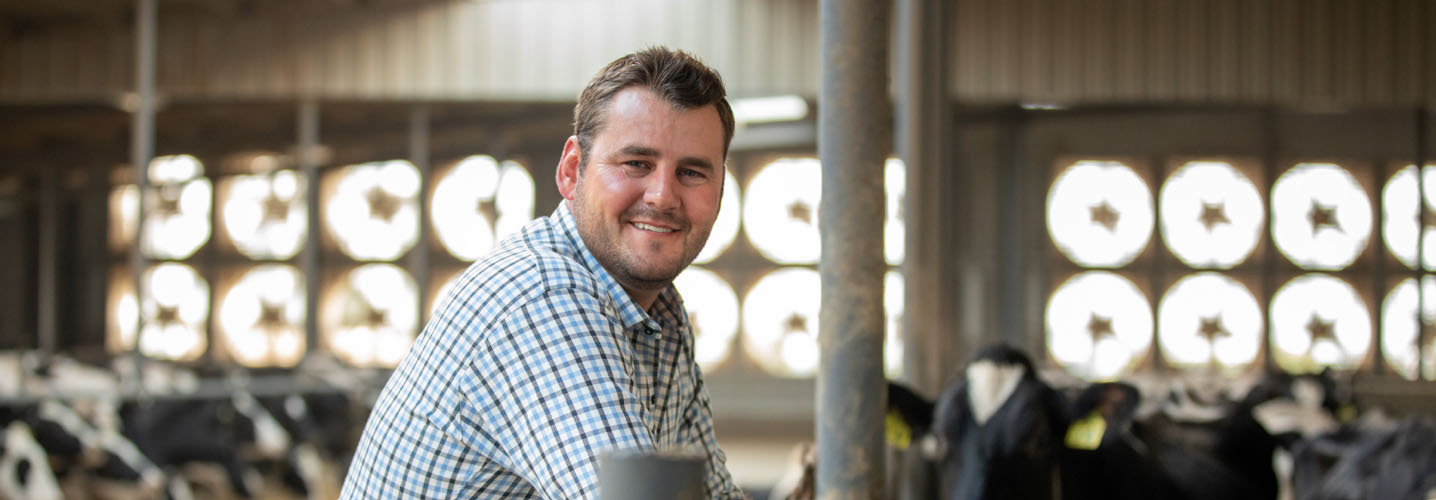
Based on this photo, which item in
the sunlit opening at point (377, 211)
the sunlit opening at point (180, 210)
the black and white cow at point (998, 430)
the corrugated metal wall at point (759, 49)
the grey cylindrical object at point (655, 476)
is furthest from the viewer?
the sunlit opening at point (180, 210)

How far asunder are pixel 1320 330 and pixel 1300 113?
1.99 m

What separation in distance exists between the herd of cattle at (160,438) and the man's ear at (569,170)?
6933 millimetres

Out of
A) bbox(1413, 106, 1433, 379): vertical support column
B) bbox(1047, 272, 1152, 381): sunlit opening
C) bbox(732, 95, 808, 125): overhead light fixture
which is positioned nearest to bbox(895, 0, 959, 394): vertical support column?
bbox(732, 95, 808, 125): overhead light fixture

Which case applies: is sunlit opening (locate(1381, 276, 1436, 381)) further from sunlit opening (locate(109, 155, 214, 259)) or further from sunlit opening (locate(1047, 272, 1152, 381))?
sunlit opening (locate(109, 155, 214, 259))

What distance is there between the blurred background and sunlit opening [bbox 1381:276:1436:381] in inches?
1.1

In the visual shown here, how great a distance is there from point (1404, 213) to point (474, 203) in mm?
8619

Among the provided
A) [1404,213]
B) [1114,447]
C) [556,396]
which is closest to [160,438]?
[1114,447]

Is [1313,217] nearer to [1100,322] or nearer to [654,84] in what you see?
[1100,322]

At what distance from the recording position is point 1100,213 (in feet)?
46.4

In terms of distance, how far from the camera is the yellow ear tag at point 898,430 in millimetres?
3771

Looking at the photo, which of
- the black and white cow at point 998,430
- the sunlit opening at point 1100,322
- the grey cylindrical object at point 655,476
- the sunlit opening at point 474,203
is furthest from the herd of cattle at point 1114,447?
the sunlit opening at point 474,203

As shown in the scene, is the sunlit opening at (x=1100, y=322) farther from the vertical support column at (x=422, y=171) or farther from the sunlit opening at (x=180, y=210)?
the sunlit opening at (x=180, y=210)

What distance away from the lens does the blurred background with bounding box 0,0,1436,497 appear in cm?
1245

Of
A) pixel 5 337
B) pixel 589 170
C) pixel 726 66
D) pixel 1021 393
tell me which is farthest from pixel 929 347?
pixel 5 337
